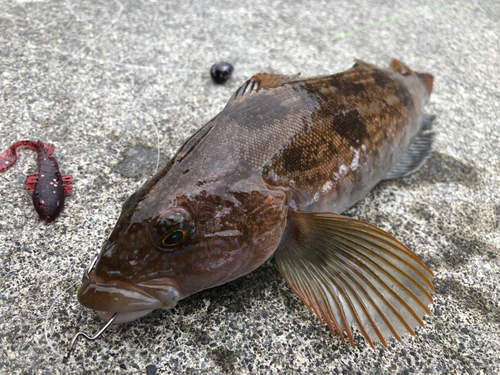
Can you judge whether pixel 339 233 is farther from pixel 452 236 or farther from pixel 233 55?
pixel 233 55

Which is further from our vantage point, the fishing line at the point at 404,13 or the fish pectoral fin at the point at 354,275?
the fishing line at the point at 404,13

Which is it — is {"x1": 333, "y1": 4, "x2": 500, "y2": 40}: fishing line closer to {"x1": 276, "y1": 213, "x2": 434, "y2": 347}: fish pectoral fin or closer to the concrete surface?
the concrete surface

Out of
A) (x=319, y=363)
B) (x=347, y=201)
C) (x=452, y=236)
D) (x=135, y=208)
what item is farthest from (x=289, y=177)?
(x=452, y=236)

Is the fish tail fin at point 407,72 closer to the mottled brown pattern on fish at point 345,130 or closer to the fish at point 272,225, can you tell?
the mottled brown pattern on fish at point 345,130

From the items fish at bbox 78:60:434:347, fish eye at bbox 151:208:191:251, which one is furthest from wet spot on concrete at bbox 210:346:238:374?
fish eye at bbox 151:208:191:251

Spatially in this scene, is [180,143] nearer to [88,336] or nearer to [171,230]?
[171,230]

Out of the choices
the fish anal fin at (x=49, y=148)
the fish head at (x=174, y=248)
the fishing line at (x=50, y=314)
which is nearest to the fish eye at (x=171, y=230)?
the fish head at (x=174, y=248)
